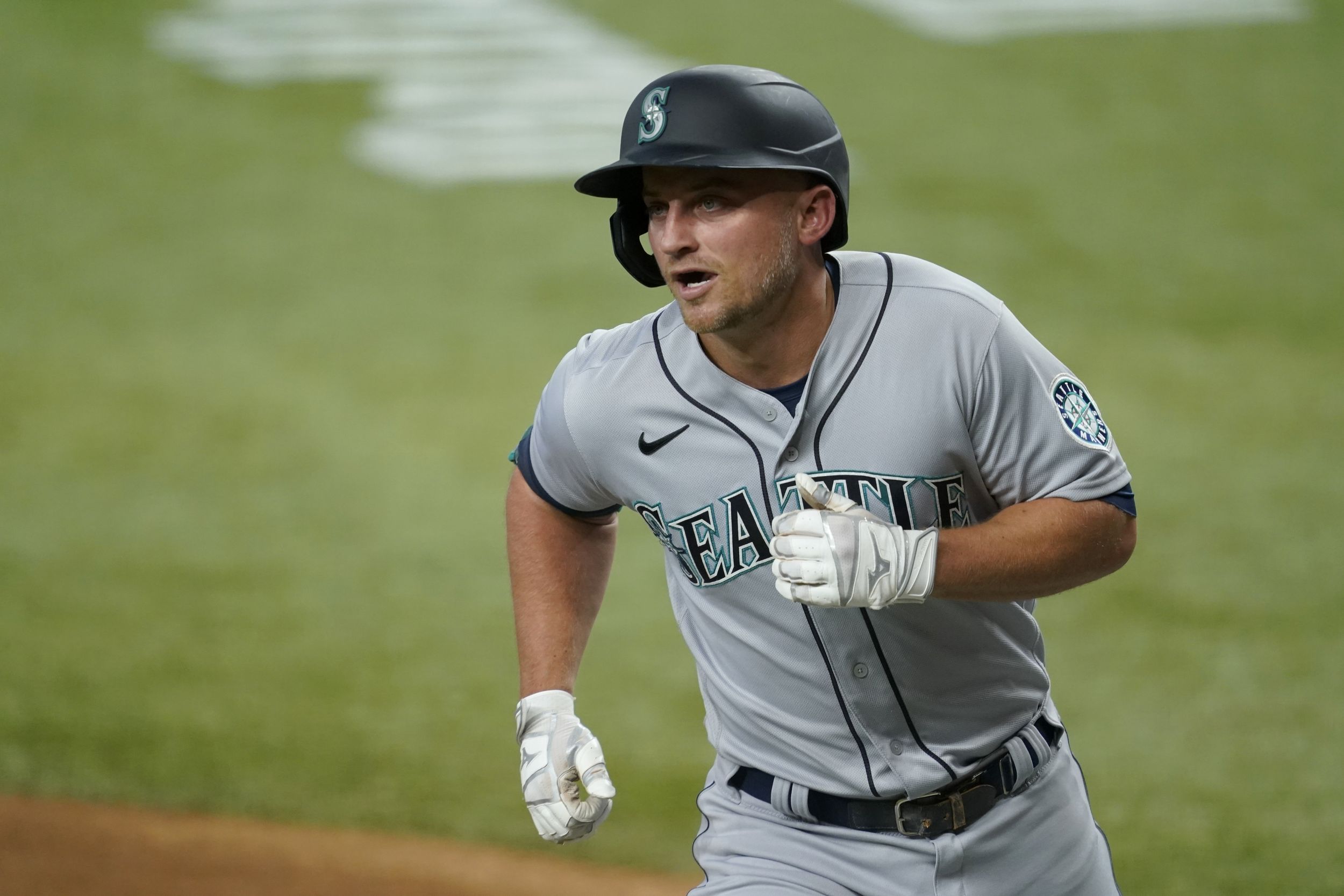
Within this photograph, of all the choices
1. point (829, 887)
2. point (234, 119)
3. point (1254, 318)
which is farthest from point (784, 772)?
point (234, 119)

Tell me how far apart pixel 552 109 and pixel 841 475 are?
9568 millimetres

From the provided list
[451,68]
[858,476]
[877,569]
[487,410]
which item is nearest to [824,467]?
[858,476]

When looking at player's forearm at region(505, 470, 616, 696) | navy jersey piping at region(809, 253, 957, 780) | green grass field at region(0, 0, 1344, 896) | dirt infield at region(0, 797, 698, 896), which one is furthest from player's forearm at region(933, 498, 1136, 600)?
green grass field at region(0, 0, 1344, 896)

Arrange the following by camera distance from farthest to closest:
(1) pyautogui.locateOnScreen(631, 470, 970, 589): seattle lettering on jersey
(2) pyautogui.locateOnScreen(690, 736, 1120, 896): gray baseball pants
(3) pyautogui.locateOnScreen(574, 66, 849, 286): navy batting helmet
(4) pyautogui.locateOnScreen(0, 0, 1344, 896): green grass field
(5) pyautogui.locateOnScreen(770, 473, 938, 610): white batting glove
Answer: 1. (4) pyautogui.locateOnScreen(0, 0, 1344, 896): green grass field
2. (2) pyautogui.locateOnScreen(690, 736, 1120, 896): gray baseball pants
3. (1) pyautogui.locateOnScreen(631, 470, 970, 589): seattle lettering on jersey
4. (3) pyautogui.locateOnScreen(574, 66, 849, 286): navy batting helmet
5. (5) pyautogui.locateOnScreen(770, 473, 938, 610): white batting glove

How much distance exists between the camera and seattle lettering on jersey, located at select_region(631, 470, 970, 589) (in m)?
2.81

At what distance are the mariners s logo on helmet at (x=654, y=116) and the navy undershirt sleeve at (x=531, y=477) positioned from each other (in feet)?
2.39

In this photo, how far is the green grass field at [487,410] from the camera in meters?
5.81

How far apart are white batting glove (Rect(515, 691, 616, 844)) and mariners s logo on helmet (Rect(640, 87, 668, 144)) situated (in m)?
1.13

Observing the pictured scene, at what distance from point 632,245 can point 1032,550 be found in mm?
1012

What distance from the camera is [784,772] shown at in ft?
9.86

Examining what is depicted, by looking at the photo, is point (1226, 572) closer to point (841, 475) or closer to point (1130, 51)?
point (841, 475)

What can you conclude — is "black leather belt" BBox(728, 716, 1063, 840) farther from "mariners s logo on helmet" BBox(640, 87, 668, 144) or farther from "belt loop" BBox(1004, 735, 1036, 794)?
"mariners s logo on helmet" BBox(640, 87, 668, 144)

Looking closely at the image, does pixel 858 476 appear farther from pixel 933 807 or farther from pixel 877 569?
pixel 933 807

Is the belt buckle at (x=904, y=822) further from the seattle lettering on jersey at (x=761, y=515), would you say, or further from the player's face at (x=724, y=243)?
the player's face at (x=724, y=243)
